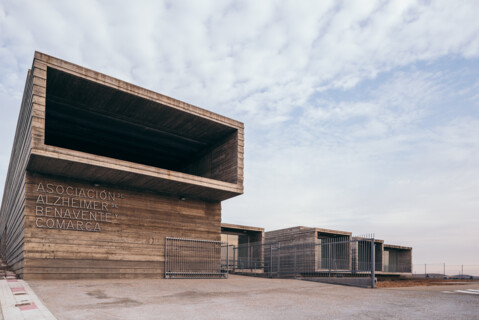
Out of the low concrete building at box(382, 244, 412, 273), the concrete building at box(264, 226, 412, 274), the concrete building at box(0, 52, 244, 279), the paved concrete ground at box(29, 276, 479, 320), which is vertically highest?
the concrete building at box(0, 52, 244, 279)

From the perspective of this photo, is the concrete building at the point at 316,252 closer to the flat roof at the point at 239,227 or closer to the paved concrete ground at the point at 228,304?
the flat roof at the point at 239,227

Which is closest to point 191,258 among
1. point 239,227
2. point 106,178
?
point 106,178

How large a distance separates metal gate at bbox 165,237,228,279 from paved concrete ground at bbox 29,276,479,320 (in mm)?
5161

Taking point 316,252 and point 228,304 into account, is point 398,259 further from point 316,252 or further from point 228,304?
point 228,304

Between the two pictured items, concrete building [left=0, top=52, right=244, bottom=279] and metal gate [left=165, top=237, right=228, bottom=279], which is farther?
metal gate [left=165, top=237, right=228, bottom=279]

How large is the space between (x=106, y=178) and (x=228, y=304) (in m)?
8.76

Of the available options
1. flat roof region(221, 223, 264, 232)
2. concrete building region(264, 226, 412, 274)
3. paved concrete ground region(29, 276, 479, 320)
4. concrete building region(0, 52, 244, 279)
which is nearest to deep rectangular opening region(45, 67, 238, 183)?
concrete building region(0, 52, 244, 279)

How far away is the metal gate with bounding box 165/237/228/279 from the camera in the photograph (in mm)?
17984

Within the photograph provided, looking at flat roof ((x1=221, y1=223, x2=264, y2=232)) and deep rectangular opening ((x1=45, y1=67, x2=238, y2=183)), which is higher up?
deep rectangular opening ((x1=45, y1=67, x2=238, y2=183))

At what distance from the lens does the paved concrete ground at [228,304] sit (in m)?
8.13

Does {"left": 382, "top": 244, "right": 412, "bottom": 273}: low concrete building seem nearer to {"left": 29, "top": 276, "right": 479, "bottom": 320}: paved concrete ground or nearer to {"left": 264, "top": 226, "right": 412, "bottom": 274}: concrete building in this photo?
{"left": 264, "top": 226, "right": 412, "bottom": 274}: concrete building

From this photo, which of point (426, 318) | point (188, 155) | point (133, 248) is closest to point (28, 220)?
point (133, 248)

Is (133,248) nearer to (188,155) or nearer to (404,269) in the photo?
(188,155)

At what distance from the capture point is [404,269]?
138ft
